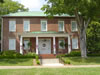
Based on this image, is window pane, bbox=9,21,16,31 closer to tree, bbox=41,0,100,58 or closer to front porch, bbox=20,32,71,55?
front porch, bbox=20,32,71,55

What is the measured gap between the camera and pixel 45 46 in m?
27.1

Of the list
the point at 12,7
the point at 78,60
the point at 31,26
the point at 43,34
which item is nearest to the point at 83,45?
the point at 78,60

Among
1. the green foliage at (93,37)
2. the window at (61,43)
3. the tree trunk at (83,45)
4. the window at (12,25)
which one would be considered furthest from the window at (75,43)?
the window at (12,25)

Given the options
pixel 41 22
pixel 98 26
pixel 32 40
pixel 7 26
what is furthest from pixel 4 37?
pixel 98 26

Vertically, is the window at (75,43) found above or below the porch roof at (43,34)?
below

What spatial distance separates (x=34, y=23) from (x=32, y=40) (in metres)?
→ 2.99

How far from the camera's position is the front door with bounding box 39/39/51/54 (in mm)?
26938

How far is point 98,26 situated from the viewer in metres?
25.3

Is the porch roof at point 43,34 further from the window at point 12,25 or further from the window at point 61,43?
the window at point 12,25

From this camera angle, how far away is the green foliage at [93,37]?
82.6ft

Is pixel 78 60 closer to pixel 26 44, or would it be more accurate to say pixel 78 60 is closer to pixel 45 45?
pixel 45 45

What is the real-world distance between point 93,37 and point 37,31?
950 cm

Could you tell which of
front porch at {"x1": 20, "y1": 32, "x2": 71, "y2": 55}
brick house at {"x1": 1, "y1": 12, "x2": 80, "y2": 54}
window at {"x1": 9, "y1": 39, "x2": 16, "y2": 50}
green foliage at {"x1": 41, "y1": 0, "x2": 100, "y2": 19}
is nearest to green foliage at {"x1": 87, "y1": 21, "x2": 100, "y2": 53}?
brick house at {"x1": 1, "y1": 12, "x2": 80, "y2": 54}

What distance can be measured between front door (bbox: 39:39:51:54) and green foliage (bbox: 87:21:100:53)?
6740 mm
